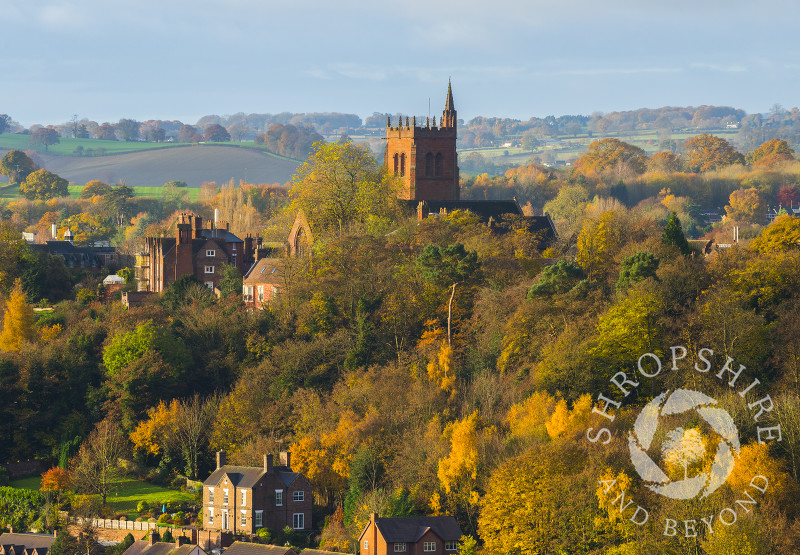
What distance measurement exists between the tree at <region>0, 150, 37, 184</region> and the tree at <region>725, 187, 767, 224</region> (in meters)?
84.8

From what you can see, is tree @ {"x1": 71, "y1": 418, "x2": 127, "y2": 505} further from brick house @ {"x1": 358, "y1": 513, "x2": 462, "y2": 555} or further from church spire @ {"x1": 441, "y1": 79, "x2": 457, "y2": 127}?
church spire @ {"x1": 441, "y1": 79, "x2": 457, "y2": 127}

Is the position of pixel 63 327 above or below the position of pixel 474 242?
below

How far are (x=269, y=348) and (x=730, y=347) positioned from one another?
21.7 m

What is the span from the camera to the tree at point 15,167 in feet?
568

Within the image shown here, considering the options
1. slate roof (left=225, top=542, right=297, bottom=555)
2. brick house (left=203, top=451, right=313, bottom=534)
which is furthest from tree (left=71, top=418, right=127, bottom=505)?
slate roof (left=225, top=542, right=297, bottom=555)

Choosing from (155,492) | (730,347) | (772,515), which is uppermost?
(730,347)

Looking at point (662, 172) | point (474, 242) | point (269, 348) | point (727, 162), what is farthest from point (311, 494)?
point (727, 162)

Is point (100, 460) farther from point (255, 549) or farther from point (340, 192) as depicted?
point (340, 192)

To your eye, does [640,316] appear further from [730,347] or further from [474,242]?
[474,242]

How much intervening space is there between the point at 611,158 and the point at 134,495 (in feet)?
403

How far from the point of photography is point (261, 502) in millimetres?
53594

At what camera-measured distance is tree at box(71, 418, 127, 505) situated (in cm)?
5819

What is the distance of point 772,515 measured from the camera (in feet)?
143

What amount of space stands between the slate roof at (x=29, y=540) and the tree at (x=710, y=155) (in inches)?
5005
